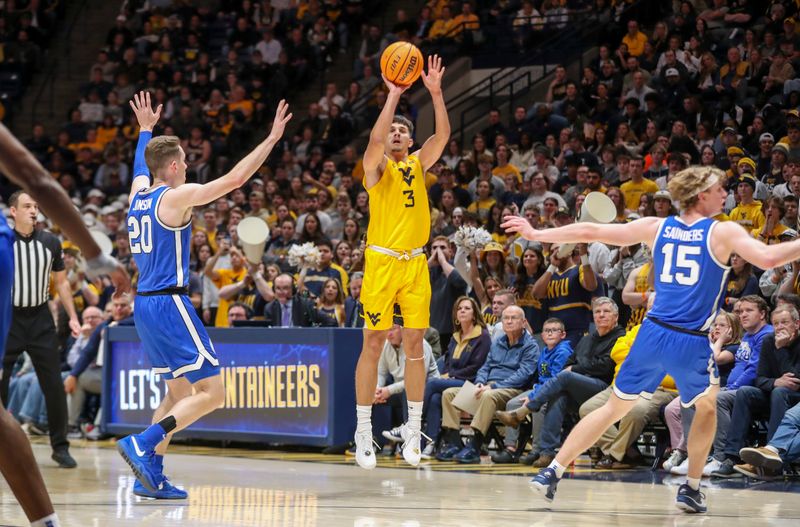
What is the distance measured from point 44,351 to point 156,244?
2656 millimetres

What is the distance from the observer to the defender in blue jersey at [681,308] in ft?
22.5

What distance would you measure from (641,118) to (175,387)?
9478mm

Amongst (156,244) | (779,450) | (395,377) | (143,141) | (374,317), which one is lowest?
(779,450)

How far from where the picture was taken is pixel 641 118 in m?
15.4

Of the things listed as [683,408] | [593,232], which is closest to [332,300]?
[683,408]

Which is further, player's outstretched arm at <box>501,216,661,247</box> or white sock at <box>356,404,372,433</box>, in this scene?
white sock at <box>356,404,372,433</box>

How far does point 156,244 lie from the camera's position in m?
7.48

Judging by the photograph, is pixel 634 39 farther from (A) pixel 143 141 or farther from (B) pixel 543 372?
(A) pixel 143 141

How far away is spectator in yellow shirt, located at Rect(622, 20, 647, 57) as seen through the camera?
17.0 metres

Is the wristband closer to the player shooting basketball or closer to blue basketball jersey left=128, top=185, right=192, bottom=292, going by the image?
blue basketball jersey left=128, top=185, right=192, bottom=292

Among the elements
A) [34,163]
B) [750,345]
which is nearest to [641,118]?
[750,345]

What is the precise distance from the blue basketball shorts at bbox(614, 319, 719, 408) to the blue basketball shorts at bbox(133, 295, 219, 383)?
2.64 meters

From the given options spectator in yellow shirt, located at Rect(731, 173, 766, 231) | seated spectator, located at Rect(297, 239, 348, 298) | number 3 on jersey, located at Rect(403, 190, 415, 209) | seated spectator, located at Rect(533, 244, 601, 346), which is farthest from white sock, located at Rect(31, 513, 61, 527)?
spectator in yellow shirt, located at Rect(731, 173, 766, 231)

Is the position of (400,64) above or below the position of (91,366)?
above
